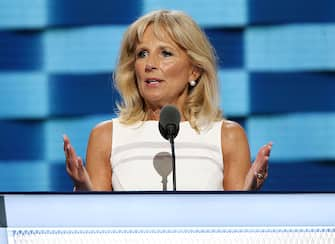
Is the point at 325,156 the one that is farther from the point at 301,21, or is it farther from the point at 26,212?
the point at 26,212

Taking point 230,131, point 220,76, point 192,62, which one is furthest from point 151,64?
point 220,76

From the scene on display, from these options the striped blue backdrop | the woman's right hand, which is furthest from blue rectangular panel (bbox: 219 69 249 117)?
the woman's right hand

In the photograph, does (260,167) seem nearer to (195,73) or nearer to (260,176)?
(260,176)

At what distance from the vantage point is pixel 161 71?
6.52 ft

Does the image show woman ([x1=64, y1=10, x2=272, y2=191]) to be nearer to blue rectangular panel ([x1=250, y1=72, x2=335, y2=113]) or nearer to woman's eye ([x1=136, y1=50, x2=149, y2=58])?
woman's eye ([x1=136, y1=50, x2=149, y2=58])

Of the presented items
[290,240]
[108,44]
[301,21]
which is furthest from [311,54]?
[290,240]

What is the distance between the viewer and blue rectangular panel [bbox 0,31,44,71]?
2.72m

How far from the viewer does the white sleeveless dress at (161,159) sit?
1.83 m

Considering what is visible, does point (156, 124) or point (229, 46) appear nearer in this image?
point (156, 124)

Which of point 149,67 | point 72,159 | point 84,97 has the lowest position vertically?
point 84,97

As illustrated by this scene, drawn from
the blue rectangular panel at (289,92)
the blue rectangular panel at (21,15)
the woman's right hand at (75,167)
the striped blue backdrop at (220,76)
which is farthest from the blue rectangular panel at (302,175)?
the woman's right hand at (75,167)

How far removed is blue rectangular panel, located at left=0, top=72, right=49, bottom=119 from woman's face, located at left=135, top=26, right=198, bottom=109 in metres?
0.81

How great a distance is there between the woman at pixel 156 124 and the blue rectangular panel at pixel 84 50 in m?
0.70

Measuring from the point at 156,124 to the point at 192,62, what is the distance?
7.7 inches
